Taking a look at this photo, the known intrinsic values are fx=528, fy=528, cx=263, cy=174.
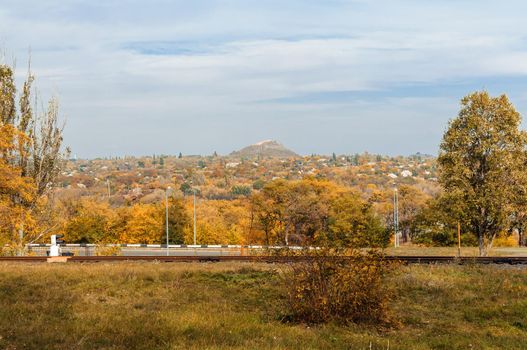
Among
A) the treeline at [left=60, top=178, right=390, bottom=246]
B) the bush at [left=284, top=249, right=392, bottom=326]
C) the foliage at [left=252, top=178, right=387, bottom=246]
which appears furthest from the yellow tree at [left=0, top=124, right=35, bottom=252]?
the foliage at [left=252, top=178, right=387, bottom=246]

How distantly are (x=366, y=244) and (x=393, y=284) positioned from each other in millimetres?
2005

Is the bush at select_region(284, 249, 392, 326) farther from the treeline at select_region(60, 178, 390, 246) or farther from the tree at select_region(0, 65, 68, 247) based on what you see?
the treeline at select_region(60, 178, 390, 246)

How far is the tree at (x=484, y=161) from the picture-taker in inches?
1049

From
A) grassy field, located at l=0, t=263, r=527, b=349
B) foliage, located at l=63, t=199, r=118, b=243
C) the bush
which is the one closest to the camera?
grassy field, located at l=0, t=263, r=527, b=349

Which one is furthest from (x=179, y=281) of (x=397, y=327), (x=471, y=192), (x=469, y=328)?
(x=471, y=192)

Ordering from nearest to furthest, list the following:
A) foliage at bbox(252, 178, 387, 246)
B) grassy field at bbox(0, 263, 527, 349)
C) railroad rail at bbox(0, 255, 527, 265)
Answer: grassy field at bbox(0, 263, 527, 349), railroad rail at bbox(0, 255, 527, 265), foliage at bbox(252, 178, 387, 246)

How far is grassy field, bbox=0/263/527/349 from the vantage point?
10.6 m

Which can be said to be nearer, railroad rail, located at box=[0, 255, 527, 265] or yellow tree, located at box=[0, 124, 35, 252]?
railroad rail, located at box=[0, 255, 527, 265]

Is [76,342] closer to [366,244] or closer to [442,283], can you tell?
[366,244]

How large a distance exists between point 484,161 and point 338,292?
18.3 meters

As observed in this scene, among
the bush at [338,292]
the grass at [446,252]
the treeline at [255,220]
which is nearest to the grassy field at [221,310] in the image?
the bush at [338,292]

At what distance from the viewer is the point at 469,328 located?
1215cm

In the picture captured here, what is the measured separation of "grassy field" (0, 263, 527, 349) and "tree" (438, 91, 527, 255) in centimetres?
837

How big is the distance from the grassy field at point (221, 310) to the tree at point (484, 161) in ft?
27.5
